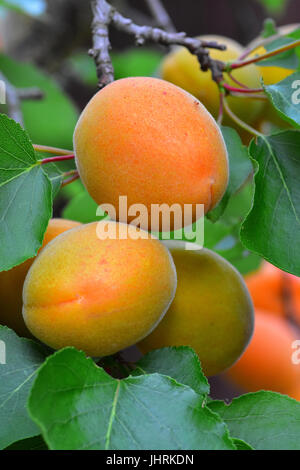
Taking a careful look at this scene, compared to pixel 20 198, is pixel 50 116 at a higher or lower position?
lower

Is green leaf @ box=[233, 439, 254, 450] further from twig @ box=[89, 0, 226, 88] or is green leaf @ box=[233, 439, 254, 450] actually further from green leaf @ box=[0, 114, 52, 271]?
twig @ box=[89, 0, 226, 88]

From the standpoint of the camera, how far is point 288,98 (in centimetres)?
60

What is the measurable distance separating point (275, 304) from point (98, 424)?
94cm

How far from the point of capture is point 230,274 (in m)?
0.61

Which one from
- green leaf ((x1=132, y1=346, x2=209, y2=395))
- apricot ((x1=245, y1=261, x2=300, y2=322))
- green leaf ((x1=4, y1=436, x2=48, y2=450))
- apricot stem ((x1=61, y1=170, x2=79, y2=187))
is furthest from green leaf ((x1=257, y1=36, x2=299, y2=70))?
apricot ((x1=245, y1=261, x2=300, y2=322))

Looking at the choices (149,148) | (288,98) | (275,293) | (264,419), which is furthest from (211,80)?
(275,293)

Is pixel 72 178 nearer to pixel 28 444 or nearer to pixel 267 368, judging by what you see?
pixel 28 444

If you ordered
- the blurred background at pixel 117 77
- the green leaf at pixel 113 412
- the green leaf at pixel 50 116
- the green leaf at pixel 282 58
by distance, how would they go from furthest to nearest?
the green leaf at pixel 50 116 < the blurred background at pixel 117 77 < the green leaf at pixel 282 58 < the green leaf at pixel 113 412

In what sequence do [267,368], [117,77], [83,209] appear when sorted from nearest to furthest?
1. [83,209]
2. [267,368]
3. [117,77]

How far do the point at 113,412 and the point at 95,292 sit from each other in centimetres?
9

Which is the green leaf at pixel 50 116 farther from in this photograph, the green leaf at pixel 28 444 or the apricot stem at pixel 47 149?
the green leaf at pixel 28 444

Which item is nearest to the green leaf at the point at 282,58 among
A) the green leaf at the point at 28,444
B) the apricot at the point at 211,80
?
the apricot at the point at 211,80

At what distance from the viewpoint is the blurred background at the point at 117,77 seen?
1.03 metres

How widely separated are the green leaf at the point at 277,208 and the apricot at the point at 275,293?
0.70 m
